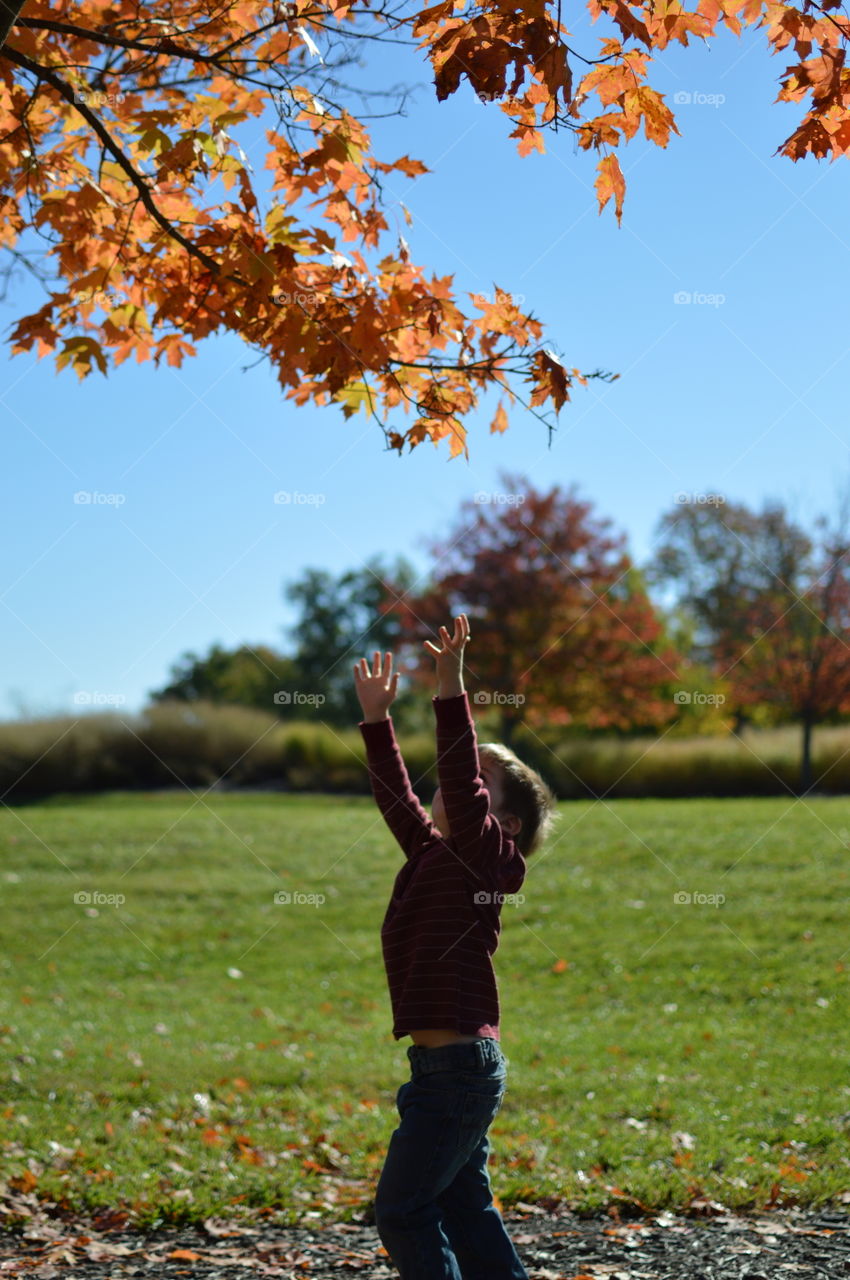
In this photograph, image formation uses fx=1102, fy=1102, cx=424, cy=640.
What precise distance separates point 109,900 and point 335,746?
7.71 metres

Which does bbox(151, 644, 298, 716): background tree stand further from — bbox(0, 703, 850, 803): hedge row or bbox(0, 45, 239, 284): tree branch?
bbox(0, 45, 239, 284): tree branch

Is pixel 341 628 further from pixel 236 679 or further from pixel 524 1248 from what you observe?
pixel 524 1248

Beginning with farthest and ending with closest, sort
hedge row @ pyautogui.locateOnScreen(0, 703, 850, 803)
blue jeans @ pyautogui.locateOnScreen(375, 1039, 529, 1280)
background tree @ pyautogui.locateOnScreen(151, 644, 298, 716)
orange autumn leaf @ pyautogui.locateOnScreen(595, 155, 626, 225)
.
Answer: background tree @ pyautogui.locateOnScreen(151, 644, 298, 716), hedge row @ pyautogui.locateOnScreen(0, 703, 850, 803), orange autumn leaf @ pyautogui.locateOnScreen(595, 155, 626, 225), blue jeans @ pyautogui.locateOnScreen(375, 1039, 529, 1280)

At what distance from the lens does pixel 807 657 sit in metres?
20.6

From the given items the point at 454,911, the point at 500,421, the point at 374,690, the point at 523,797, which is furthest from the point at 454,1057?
the point at 500,421

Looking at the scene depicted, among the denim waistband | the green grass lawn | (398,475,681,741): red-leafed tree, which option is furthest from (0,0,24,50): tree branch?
(398,475,681,741): red-leafed tree

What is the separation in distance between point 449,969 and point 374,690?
88 cm

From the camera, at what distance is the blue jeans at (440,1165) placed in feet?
9.77

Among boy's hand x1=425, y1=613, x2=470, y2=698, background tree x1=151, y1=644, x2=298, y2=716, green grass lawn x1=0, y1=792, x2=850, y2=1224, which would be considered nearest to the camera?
boy's hand x1=425, y1=613, x2=470, y2=698

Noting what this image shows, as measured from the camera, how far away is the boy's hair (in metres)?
3.48

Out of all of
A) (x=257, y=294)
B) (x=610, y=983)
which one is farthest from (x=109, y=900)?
(x=257, y=294)

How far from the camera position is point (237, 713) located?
23.9 metres

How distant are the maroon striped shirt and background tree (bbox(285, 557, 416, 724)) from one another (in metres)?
16.5

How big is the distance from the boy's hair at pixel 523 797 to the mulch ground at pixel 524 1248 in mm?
1995
